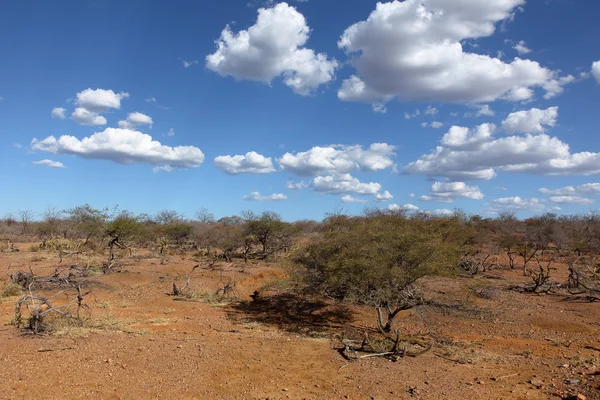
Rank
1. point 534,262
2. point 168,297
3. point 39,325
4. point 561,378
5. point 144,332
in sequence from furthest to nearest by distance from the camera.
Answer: point 534,262 → point 168,297 → point 144,332 → point 39,325 → point 561,378

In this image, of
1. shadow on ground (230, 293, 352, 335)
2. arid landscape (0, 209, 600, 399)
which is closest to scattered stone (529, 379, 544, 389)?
arid landscape (0, 209, 600, 399)

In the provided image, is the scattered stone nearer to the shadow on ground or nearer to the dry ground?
the dry ground

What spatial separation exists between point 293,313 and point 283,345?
4534 millimetres

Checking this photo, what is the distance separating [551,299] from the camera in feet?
55.7

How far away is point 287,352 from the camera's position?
9.77m

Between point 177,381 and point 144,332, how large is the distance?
3677 mm

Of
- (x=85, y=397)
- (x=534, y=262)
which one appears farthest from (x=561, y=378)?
(x=534, y=262)

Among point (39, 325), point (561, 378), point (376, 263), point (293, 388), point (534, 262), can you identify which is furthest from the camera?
point (534, 262)

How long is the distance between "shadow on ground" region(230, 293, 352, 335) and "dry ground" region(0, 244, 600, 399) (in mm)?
63

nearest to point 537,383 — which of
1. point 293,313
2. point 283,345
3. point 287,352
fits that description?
point 287,352

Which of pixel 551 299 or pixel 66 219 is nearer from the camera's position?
pixel 551 299

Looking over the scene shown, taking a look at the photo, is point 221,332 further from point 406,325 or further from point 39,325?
point 406,325

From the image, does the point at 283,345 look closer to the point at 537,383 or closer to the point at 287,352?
the point at 287,352

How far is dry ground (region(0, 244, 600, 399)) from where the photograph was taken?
744 centimetres
